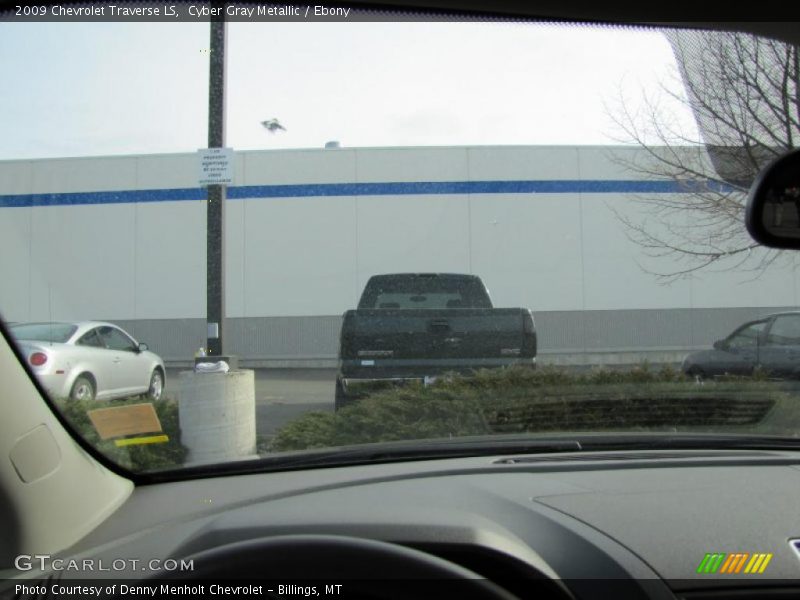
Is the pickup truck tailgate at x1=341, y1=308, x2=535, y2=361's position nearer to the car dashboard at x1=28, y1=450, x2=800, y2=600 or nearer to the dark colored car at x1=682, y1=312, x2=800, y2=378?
the dark colored car at x1=682, y1=312, x2=800, y2=378

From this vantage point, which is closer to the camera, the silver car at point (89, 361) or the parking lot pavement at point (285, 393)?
the silver car at point (89, 361)

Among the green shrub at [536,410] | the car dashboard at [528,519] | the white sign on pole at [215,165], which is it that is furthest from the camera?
the white sign on pole at [215,165]

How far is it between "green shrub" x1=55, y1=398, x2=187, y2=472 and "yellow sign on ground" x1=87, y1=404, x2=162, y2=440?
4 centimetres

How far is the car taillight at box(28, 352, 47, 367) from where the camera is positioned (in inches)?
113

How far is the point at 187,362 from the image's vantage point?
5.88 metres

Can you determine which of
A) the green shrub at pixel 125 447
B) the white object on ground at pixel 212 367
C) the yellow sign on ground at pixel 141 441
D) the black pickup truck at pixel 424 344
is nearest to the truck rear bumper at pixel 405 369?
the black pickup truck at pixel 424 344

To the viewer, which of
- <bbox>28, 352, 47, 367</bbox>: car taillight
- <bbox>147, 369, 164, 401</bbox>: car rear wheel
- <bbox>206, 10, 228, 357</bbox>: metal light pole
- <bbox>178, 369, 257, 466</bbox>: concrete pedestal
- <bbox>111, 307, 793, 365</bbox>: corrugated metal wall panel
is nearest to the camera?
<bbox>28, 352, 47, 367</bbox>: car taillight

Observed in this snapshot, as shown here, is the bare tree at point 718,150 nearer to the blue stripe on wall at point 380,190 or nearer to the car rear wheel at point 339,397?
the blue stripe on wall at point 380,190

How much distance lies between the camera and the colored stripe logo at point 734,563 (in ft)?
6.76

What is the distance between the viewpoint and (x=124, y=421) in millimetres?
3152

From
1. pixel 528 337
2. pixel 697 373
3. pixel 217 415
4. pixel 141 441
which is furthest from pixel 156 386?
pixel 697 373

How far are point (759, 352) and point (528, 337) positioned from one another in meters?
1.60

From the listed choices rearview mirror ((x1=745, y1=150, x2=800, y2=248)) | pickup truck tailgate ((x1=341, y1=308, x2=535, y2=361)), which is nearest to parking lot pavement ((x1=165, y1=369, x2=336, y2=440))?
pickup truck tailgate ((x1=341, y1=308, x2=535, y2=361))

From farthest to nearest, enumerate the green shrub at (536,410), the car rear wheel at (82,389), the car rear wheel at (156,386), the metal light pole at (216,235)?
the metal light pole at (216,235)
the car rear wheel at (156,386)
the green shrub at (536,410)
the car rear wheel at (82,389)
